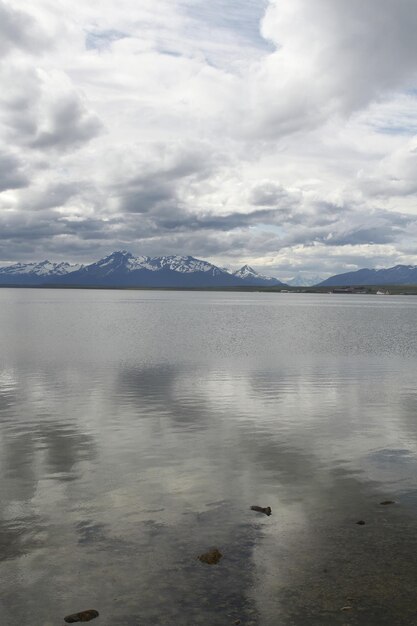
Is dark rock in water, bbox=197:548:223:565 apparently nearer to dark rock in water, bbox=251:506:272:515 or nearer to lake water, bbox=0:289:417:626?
lake water, bbox=0:289:417:626

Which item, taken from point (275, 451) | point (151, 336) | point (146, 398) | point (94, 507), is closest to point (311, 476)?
point (275, 451)

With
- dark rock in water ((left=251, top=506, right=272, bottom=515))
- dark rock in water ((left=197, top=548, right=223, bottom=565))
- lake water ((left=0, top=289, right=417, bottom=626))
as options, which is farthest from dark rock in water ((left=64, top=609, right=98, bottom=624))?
dark rock in water ((left=251, top=506, right=272, bottom=515))

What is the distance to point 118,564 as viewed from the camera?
14297 millimetres

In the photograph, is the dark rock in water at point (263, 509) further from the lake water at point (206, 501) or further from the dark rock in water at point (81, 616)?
the dark rock in water at point (81, 616)

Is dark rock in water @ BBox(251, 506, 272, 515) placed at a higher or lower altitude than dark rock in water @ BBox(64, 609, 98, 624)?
lower

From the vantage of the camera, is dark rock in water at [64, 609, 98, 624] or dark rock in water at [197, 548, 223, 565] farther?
dark rock in water at [197, 548, 223, 565]

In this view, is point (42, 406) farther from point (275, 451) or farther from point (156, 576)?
point (156, 576)

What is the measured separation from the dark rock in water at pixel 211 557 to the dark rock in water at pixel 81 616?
341 centimetres

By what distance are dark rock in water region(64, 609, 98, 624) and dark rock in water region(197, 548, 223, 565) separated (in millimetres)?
3414

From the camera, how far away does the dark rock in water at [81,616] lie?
1171 centimetres

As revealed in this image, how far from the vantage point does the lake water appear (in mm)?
12655

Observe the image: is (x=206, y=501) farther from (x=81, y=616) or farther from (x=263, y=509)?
(x=81, y=616)

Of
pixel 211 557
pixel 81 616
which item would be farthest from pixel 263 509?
pixel 81 616

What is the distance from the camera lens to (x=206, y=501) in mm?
18781
